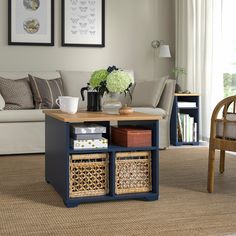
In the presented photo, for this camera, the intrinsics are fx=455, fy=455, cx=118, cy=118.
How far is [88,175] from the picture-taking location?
271 centimetres

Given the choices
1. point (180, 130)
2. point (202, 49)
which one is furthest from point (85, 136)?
point (202, 49)

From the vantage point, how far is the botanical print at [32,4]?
5.36m

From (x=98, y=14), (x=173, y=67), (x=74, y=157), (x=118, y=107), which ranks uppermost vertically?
(x=98, y=14)

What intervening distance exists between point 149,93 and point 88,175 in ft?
7.71

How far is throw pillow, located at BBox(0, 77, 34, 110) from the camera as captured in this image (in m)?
4.73

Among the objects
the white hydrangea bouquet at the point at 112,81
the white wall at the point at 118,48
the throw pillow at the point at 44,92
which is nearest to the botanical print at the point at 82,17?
the white wall at the point at 118,48

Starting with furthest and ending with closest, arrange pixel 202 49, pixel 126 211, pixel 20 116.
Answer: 1. pixel 202 49
2. pixel 20 116
3. pixel 126 211

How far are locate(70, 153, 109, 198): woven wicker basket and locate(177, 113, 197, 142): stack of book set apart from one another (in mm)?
2517

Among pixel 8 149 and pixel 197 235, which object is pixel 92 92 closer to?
pixel 197 235

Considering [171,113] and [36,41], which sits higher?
[36,41]

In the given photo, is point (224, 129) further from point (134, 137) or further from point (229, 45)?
point (229, 45)

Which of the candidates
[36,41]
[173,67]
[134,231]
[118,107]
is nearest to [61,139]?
[118,107]

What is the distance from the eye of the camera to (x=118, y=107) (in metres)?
2.97

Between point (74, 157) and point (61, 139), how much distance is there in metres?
0.16
